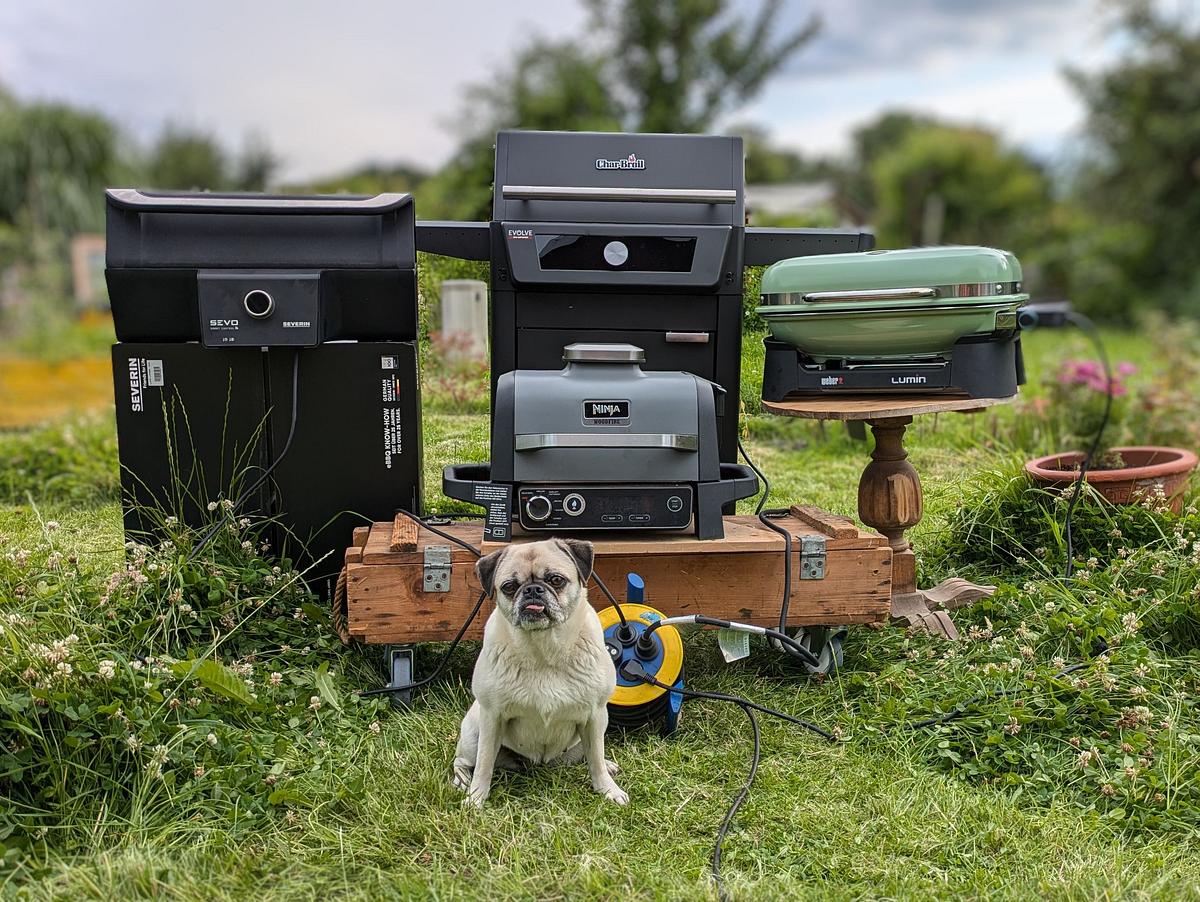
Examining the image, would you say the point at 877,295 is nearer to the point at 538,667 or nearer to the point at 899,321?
the point at 899,321

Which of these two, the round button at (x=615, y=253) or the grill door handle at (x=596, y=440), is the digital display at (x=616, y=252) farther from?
the grill door handle at (x=596, y=440)

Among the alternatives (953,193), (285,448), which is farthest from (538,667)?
(953,193)

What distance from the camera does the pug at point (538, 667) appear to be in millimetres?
2223

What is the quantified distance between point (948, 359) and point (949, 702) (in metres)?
1.04

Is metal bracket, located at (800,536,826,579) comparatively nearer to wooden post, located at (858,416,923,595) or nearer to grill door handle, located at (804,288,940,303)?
wooden post, located at (858,416,923,595)

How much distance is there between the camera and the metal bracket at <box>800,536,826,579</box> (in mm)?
2891

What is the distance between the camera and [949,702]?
2686mm

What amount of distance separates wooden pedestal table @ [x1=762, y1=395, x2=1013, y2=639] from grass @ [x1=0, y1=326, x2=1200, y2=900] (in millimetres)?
131

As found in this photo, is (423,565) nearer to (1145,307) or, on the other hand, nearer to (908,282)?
(908,282)

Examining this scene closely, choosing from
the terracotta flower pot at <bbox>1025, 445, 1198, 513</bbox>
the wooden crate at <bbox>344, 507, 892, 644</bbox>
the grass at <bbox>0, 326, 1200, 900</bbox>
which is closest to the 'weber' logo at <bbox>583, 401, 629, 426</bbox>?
the wooden crate at <bbox>344, 507, 892, 644</bbox>

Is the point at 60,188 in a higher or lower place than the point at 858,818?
higher

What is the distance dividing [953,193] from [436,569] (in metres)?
25.5

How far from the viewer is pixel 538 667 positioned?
7.46ft

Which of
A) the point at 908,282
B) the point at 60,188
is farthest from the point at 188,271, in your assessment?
the point at 60,188
